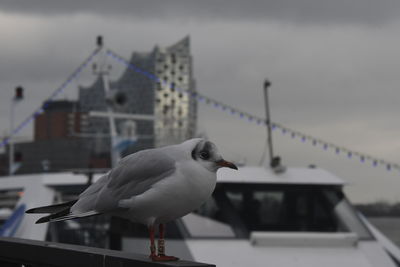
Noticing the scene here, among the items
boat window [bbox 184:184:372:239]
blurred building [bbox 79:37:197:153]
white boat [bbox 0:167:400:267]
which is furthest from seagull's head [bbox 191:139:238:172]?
blurred building [bbox 79:37:197:153]

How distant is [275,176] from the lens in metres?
10.3

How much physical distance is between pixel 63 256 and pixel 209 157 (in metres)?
1.32

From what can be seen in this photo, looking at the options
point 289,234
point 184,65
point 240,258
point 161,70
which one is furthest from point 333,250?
point 161,70

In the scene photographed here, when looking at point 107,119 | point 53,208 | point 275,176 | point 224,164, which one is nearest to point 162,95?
point 107,119

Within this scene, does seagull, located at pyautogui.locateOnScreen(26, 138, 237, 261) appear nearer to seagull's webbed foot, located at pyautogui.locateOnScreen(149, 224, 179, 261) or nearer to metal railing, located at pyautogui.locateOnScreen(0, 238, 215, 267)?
seagull's webbed foot, located at pyautogui.locateOnScreen(149, 224, 179, 261)

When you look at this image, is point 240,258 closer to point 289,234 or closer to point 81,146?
point 289,234

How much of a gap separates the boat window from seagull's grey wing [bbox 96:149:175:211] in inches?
252

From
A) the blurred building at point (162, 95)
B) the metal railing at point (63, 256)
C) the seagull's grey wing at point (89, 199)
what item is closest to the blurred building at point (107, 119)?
the blurred building at point (162, 95)

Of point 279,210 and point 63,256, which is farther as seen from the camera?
point 279,210

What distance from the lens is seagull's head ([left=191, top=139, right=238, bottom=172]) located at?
117 inches

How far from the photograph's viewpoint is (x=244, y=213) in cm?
1002

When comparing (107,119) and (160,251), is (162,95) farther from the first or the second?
(160,251)

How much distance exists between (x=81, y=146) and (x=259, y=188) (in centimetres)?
12176

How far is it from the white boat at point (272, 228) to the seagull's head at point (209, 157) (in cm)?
571
